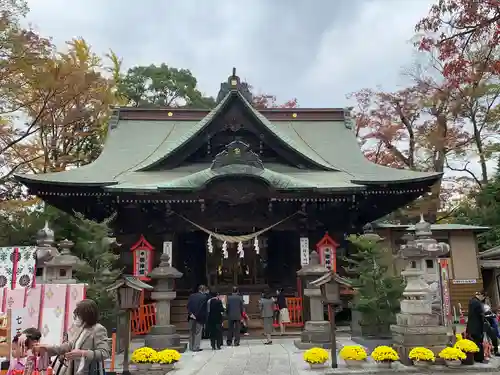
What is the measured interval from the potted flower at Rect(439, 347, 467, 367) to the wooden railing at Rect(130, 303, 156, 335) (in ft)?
24.3

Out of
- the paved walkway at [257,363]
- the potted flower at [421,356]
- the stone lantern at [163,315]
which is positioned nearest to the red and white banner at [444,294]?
the paved walkway at [257,363]

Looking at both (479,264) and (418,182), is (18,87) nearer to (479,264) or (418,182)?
(418,182)

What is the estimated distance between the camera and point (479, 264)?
61.0 feet

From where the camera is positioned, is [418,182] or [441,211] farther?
[441,211]

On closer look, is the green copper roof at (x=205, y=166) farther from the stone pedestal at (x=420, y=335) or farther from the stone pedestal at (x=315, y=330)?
the stone pedestal at (x=420, y=335)

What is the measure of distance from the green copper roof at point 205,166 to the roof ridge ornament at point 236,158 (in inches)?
15.5

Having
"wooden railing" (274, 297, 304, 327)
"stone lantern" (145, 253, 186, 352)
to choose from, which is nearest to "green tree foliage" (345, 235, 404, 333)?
"wooden railing" (274, 297, 304, 327)

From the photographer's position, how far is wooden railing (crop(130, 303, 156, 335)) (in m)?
11.6

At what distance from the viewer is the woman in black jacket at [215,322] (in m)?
9.89

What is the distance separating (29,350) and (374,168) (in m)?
13.1

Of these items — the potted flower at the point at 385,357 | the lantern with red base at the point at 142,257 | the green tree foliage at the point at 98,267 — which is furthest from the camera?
the lantern with red base at the point at 142,257

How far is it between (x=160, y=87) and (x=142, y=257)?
24.8m

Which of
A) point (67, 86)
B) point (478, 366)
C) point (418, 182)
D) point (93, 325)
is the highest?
point (67, 86)

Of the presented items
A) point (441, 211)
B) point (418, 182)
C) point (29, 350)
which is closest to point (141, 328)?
point (29, 350)
